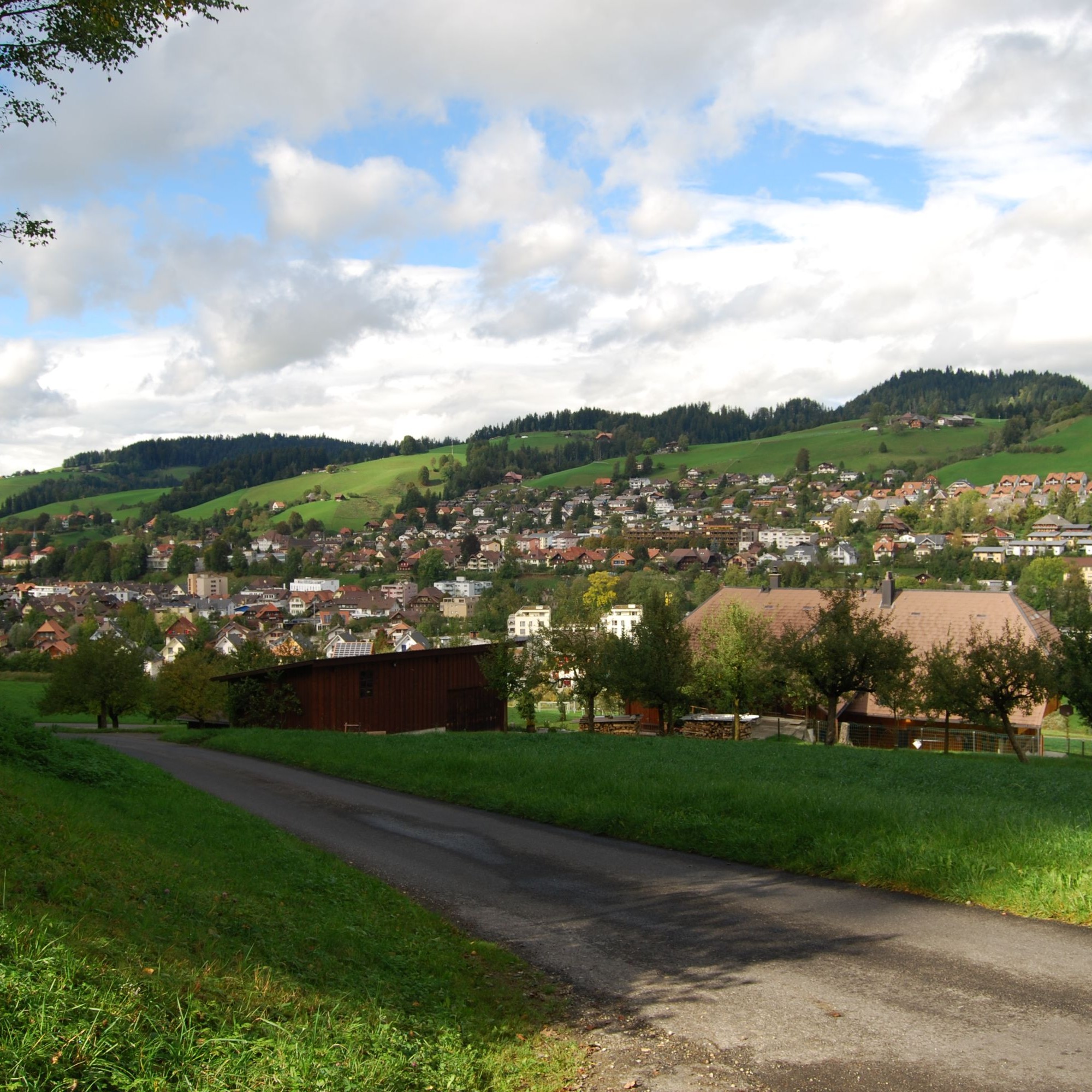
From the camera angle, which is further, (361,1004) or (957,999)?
(957,999)

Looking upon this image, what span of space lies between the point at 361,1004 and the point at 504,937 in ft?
8.29

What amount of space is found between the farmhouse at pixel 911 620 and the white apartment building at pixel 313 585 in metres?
105

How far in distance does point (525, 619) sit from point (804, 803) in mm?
96493

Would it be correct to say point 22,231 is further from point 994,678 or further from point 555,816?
point 994,678

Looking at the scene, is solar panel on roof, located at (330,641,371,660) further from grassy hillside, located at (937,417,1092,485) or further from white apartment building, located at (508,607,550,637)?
grassy hillside, located at (937,417,1092,485)

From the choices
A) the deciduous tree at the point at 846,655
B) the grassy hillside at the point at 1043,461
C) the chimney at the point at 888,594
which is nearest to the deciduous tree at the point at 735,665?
the deciduous tree at the point at 846,655

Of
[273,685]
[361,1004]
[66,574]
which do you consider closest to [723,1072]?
[361,1004]

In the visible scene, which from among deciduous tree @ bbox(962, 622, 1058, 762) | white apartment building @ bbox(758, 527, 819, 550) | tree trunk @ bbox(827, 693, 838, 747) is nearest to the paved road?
deciduous tree @ bbox(962, 622, 1058, 762)

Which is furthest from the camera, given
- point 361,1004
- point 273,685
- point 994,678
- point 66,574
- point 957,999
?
point 66,574

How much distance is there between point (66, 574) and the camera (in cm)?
16162

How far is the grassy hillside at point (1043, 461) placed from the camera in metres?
163

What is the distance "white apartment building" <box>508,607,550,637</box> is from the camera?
93.6 meters

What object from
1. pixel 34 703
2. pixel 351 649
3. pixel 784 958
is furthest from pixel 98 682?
pixel 784 958

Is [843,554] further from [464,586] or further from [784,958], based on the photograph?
[784,958]
